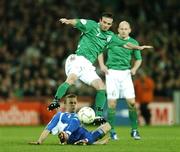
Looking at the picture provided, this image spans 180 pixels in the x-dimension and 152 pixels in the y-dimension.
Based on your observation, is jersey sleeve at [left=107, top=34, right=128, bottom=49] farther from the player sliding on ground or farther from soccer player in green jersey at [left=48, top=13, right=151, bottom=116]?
the player sliding on ground

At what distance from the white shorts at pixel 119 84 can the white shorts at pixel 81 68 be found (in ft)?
5.14

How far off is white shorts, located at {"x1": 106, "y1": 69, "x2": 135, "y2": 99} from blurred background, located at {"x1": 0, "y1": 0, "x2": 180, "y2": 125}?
9.19 meters

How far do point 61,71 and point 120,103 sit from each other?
276cm

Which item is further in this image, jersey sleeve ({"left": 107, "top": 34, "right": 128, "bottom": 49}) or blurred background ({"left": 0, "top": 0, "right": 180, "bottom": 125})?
blurred background ({"left": 0, "top": 0, "right": 180, "bottom": 125})

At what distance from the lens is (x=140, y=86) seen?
26859 mm

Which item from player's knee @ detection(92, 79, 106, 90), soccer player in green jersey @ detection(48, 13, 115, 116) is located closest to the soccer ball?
soccer player in green jersey @ detection(48, 13, 115, 116)

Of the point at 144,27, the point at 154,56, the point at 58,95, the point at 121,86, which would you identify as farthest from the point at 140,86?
the point at 58,95

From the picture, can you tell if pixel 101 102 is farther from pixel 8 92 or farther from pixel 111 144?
pixel 8 92

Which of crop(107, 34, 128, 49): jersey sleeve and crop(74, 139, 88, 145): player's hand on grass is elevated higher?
crop(107, 34, 128, 49): jersey sleeve

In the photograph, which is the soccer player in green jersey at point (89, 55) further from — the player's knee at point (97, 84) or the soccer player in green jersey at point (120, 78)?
the soccer player in green jersey at point (120, 78)

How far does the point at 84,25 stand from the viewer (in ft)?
51.8

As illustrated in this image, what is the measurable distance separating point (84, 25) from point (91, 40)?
387mm

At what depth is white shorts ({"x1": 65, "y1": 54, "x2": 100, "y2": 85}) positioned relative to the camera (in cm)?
1564

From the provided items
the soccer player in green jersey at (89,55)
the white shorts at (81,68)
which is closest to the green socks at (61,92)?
the soccer player in green jersey at (89,55)
